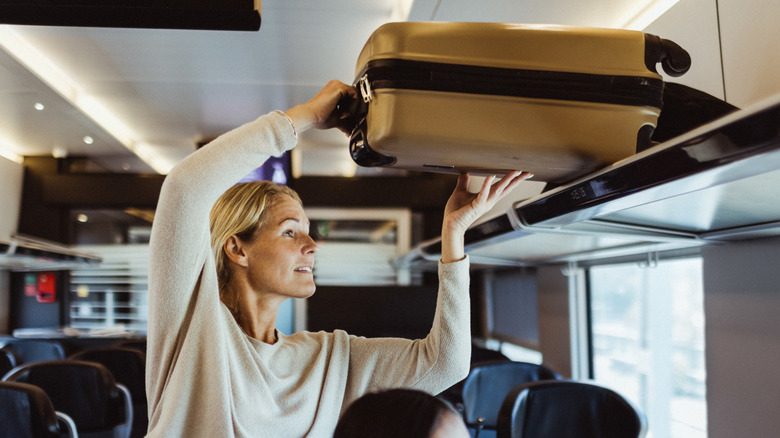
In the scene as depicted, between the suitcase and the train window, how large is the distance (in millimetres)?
1768

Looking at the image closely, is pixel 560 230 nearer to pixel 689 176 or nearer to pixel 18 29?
pixel 689 176

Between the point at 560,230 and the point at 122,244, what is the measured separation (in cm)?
612

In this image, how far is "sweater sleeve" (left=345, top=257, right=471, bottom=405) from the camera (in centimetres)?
136

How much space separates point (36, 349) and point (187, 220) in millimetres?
4771

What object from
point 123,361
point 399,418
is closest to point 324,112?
point 399,418

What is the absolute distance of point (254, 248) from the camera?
1.35 meters

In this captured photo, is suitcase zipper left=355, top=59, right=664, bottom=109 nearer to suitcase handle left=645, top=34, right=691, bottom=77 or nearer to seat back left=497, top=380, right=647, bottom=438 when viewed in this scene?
suitcase handle left=645, top=34, right=691, bottom=77

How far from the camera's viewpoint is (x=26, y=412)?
230 cm

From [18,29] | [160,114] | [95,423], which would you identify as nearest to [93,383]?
[95,423]

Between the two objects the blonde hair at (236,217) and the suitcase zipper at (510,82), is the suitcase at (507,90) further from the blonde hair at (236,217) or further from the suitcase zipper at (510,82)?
the blonde hair at (236,217)

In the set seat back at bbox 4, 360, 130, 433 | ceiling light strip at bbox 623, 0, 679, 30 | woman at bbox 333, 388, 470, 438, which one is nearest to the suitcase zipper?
woman at bbox 333, 388, 470, 438

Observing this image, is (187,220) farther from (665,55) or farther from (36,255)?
(36,255)

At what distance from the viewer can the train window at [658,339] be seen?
250 centimetres

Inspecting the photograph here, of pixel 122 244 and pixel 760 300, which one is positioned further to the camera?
pixel 122 244
